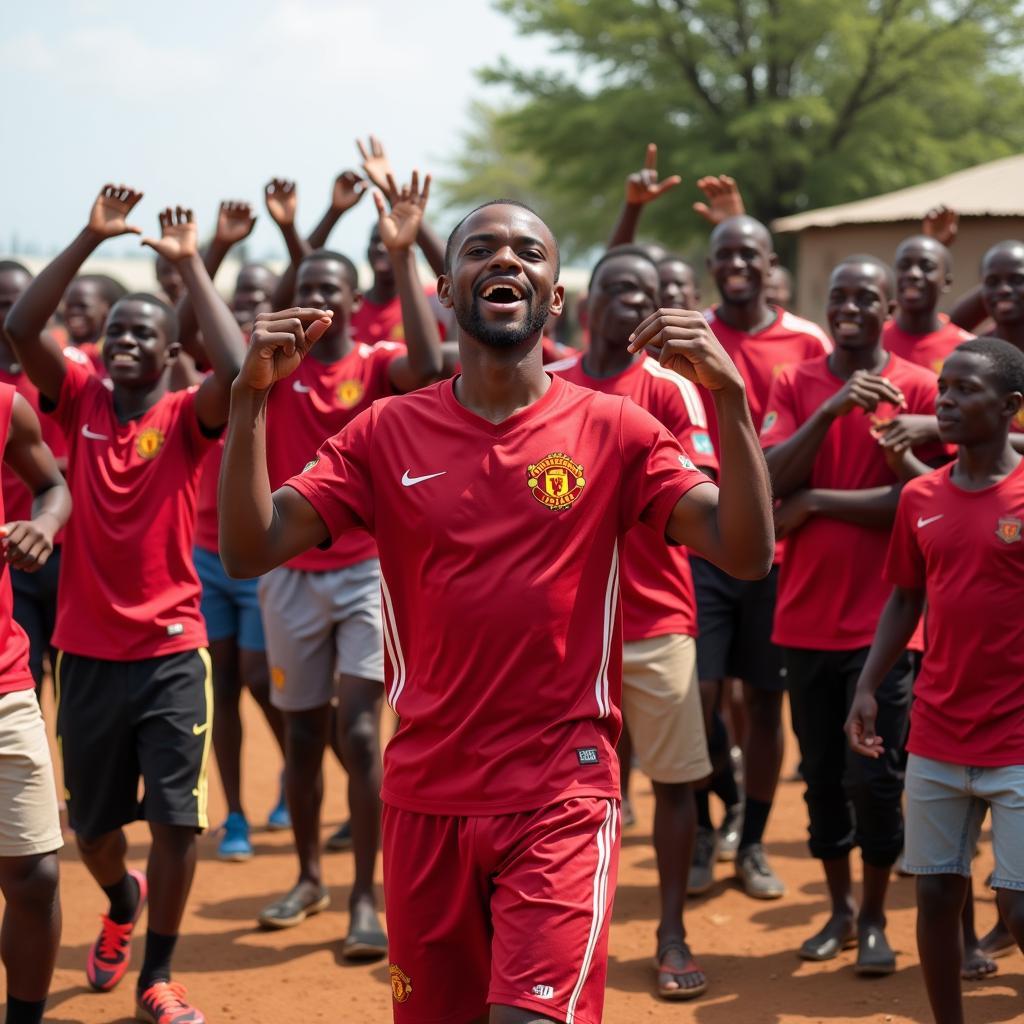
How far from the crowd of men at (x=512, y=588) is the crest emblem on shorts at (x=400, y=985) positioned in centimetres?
1

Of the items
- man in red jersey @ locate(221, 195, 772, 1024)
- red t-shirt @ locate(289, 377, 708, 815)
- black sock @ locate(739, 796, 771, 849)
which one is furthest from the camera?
black sock @ locate(739, 796, 771, 849)

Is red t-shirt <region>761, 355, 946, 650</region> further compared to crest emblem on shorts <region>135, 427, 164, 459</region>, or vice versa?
red t-shirt <region>761, 355, 946, 650</region>

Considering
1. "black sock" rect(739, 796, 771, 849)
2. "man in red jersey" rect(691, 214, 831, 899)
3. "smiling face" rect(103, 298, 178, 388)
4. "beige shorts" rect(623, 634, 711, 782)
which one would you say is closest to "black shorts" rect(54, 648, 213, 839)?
"smiling face" rect(103, 298, 178, 388)

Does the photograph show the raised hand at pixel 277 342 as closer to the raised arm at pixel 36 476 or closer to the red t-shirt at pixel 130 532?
the raised arm at pixel 36 476

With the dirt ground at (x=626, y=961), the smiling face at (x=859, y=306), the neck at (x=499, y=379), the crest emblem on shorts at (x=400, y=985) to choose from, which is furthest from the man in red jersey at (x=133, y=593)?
the smiling face at (x=859, y=306)

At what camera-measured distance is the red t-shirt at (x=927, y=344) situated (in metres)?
7.06

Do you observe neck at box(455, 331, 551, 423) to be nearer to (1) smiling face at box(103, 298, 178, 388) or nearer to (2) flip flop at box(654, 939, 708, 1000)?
(1) smiling face at box(103, 298, 178, 388)

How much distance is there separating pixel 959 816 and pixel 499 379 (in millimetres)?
2222

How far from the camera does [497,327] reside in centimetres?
354

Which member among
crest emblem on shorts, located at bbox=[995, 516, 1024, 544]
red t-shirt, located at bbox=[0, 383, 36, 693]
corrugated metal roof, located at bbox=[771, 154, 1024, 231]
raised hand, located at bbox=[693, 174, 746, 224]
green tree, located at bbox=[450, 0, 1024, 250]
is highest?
green tree, located at bbox=[450, 0, 1024, 250]

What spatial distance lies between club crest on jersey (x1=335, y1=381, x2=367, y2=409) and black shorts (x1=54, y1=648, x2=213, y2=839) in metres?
1.52

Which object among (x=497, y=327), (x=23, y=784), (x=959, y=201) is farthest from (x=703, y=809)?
(x=959, y=201)

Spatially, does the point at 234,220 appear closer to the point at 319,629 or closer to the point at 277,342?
the point at 319,629

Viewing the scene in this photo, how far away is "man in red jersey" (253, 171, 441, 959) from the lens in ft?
20.6
